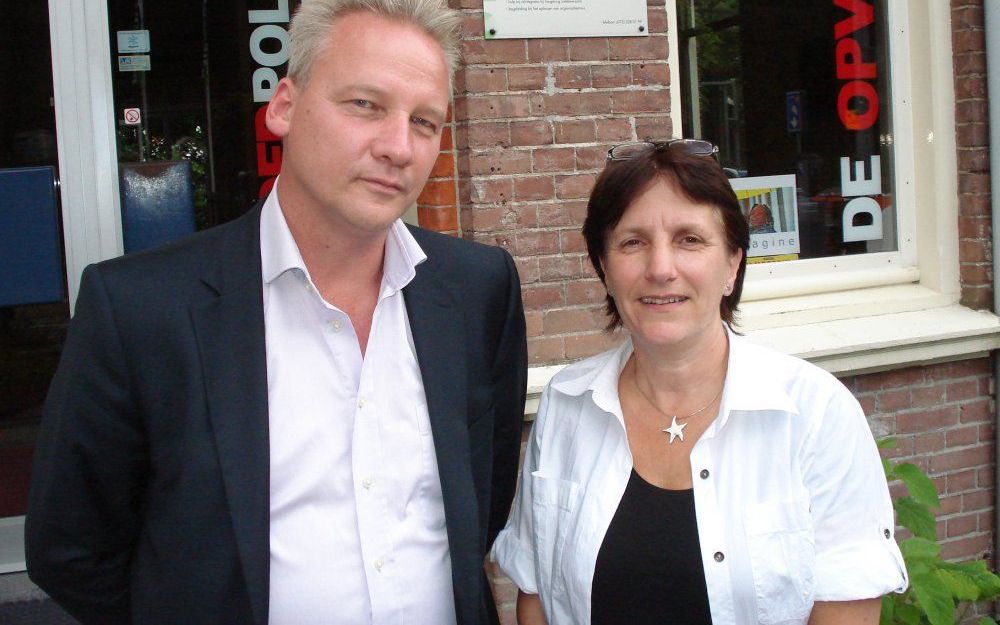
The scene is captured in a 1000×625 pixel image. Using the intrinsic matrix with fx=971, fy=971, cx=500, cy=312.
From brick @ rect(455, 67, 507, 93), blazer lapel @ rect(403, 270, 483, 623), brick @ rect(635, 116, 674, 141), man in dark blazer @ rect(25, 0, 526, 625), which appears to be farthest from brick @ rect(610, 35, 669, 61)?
blazer lapel @ rect(403, 270, 483, 623)

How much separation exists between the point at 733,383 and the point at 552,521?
19.9 inches

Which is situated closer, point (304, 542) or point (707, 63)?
point (304, 542)

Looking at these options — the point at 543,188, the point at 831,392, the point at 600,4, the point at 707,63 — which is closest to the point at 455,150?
the point at 543,188

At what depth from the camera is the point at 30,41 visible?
13.8 ft

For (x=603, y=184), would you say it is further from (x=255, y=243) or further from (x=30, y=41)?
(x=30, y=41)

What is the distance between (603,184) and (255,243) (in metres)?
0.79

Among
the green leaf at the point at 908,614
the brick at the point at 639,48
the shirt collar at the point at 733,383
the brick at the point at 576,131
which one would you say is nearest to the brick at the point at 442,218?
the brick at the point at 576,131

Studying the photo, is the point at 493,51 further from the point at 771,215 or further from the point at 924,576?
the point at 924,576

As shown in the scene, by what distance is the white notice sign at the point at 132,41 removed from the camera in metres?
4.12

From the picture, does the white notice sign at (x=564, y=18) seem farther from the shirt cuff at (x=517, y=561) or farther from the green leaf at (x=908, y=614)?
the green leaf at (x=908, y=614)

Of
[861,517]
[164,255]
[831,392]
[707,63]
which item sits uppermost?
[707,63]

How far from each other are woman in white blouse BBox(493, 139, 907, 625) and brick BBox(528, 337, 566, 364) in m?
1.38

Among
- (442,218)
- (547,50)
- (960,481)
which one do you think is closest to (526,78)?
(547,50)

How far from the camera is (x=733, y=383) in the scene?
6.81 feet
